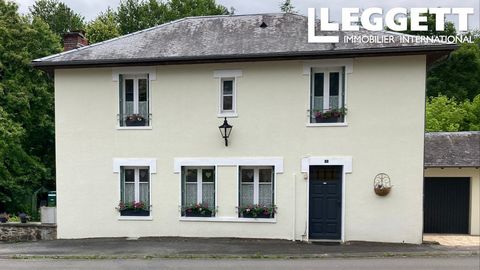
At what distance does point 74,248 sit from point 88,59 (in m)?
5.54

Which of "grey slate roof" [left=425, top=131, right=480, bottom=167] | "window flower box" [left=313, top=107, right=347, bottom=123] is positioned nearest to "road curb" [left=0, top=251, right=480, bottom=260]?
"window flower box" [left=313, top=107, right=347, bottom=123]

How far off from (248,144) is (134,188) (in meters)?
3.86

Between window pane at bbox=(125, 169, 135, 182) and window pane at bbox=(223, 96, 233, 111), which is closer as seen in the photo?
window pane at bbox=(223, 96, 233, 111)

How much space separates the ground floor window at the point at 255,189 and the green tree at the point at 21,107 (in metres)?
12.0

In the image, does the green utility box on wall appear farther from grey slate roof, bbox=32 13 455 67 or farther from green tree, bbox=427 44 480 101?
green tree, bbox=427 44 480 101

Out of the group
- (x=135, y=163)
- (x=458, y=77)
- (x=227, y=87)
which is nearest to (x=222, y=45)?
(x=227, y=87)

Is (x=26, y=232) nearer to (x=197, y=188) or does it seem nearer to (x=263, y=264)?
(x=197, y=188)

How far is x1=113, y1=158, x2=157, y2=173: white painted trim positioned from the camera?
13.6 metres

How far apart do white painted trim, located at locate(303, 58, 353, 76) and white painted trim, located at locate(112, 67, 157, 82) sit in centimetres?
453

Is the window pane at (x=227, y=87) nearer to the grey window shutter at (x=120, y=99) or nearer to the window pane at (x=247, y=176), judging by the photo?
the window pane at (x=247, y=176)

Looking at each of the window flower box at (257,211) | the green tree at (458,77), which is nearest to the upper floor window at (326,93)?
the window flower box at (257,211)

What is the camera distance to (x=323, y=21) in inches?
538

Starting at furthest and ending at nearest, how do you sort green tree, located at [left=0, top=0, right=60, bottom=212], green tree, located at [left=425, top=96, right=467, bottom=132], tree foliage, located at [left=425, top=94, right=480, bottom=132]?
tree foliage, located at [left=425, top=94, right=480, bottom=132]
green tree, located at [left=425, top=96, right=467, bottom=132]
green tree, located at [left=0, top=0, right=60, bottom=212]

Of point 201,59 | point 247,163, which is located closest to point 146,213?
point 247,163
